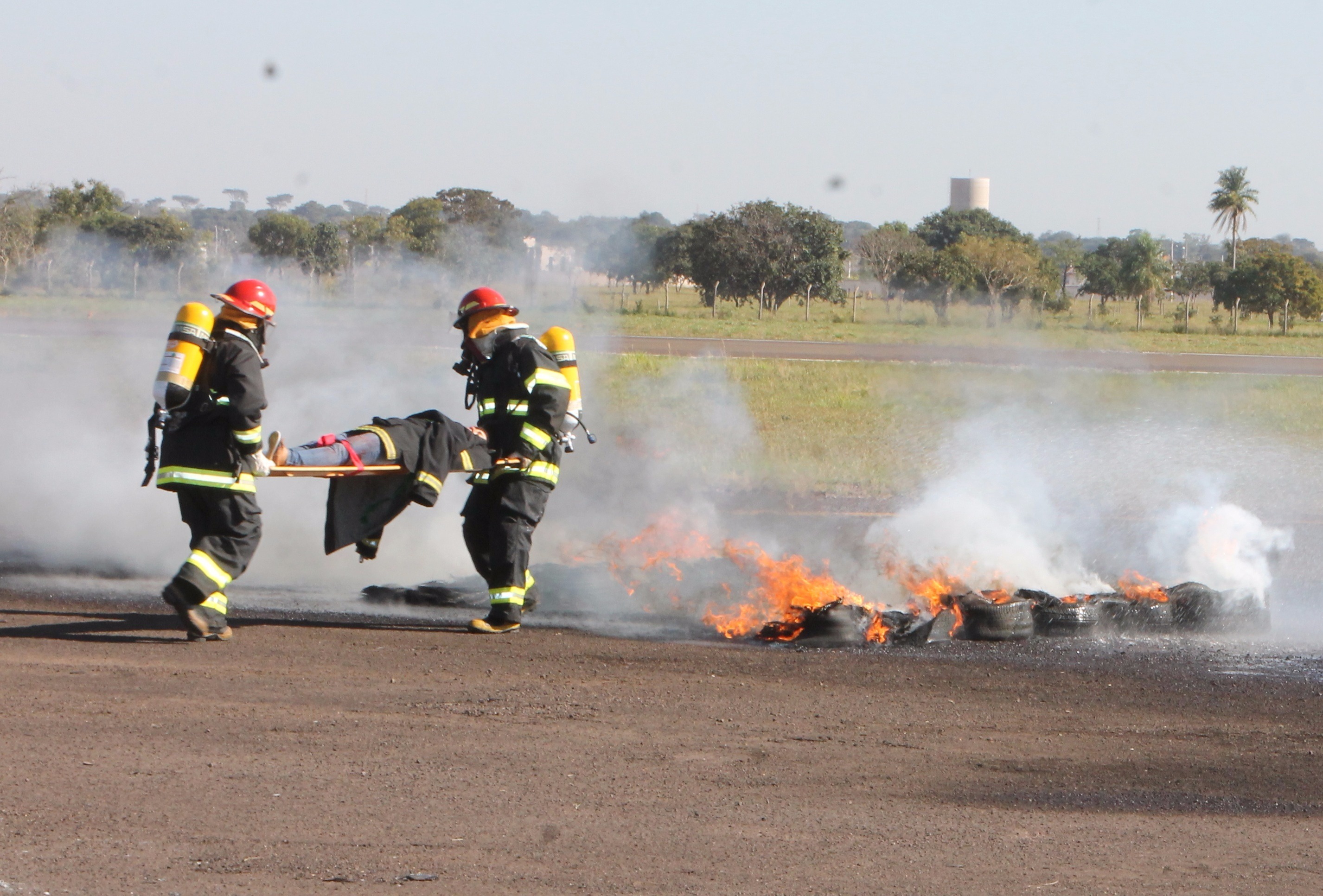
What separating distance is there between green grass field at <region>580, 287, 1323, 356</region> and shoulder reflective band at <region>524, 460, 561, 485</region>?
4964mm

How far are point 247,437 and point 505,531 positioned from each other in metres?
1.44

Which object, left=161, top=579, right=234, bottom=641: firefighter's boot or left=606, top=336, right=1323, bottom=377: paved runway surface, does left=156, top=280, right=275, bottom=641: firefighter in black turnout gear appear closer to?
left=161, top=579, right=234, bottom=641: firefighter's boot

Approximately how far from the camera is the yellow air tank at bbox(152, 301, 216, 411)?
20.3 ft

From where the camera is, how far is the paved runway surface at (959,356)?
18812mm

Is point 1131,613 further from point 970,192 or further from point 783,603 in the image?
point 970,192

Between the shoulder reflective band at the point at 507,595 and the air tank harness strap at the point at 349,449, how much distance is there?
96cm

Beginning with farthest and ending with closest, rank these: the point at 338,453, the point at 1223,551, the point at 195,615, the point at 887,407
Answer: the point at 887,407 → the point at 1223,551 → the point at 338,453 → the point at 195,615

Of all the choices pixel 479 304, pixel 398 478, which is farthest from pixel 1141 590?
pixel 398 478

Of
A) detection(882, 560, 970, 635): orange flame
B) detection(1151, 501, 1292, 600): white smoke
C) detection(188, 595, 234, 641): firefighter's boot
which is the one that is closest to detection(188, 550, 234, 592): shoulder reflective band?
detection(188, 595, 234, 641): firefighter's boot

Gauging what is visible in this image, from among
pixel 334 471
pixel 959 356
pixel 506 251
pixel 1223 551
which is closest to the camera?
pixel 334 471

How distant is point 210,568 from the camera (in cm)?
634

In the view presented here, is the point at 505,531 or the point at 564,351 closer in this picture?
the point at 505,531

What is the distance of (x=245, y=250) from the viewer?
13.9m

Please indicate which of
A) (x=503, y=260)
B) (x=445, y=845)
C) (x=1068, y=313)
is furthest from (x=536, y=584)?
(x=1068, y=313)
